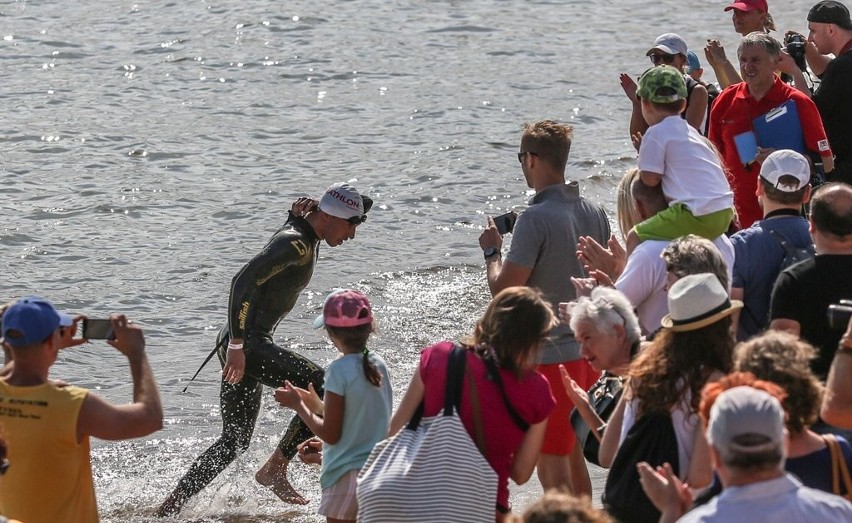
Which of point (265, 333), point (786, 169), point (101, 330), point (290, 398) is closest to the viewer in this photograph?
point (101, 330)

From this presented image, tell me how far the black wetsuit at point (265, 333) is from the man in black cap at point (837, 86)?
134 inches

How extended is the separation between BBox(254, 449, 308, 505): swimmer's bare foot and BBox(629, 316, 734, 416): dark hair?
138 inches

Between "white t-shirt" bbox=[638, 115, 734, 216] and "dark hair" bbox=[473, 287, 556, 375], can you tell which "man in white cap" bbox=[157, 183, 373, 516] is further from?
"dark hair" bbox=[473, 287, 556, 375]

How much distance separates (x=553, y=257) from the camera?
6910mm

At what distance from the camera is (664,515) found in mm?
4371

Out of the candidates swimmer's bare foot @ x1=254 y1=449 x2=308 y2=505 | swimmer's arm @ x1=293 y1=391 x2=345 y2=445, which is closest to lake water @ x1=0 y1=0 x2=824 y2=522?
swimmer's bare foot @ x1=254 y1=449 x2=308 y2=505

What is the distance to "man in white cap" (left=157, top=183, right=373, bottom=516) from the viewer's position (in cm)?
773

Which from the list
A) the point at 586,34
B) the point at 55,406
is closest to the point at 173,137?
the point at 586,34

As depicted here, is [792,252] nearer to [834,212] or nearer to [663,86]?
[834,212]

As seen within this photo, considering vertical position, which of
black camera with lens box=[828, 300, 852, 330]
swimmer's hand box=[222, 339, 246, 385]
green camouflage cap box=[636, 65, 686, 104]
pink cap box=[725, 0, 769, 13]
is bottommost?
swimmer's hand box=[222, 339, 246, 385]

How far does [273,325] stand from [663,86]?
2.68 metres

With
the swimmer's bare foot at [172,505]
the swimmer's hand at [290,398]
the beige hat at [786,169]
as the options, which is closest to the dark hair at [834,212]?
the beige hat at [786,169]

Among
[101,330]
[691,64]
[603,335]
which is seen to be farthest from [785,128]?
[101,330]

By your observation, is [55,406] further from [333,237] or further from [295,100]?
[295,100]
